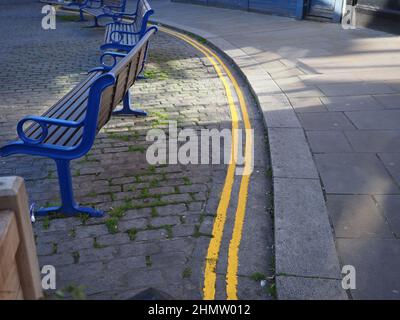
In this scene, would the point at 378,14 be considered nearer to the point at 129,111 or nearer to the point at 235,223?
the point at 129,111

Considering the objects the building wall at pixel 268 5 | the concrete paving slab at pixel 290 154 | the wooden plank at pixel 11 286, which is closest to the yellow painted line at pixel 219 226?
the concrete paving slab at pixel 290 154

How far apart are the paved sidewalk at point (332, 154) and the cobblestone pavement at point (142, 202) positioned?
230mm

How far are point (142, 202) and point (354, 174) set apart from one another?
2.05 meters

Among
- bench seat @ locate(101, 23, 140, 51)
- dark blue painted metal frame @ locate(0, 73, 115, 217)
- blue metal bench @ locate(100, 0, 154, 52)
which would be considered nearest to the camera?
dark blue painted metal frame @ locate(0, 73, 115, 217)

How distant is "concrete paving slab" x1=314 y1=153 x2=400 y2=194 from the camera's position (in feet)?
13.3

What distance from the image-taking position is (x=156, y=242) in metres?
3.51

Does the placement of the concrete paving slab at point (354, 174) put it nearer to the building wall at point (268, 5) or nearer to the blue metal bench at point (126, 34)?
the blue metal bench at point (126, 34)

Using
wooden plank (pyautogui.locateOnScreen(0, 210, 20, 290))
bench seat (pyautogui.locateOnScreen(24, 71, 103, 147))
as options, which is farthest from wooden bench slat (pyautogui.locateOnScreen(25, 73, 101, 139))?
wooden plank (pyautogui.locateOnScreen(0, 210, 20, 290))

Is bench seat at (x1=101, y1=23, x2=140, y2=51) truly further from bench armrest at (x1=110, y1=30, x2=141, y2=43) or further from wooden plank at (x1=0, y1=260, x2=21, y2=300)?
wooden plank at (x1=0, y1=260, x2=21, y2=300)

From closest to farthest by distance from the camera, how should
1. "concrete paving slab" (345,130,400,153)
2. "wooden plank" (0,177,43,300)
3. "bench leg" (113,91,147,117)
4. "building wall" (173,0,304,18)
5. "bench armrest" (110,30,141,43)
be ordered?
"wooden plank" (0,177,43,300) → "concrete paving slab" (345,130,400,153) → "bench leg" (113,91,147,117) → "bench armrest" (110,30,141,43) → "building wall" (173,0,304,18)

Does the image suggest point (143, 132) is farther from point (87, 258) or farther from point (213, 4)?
point (213, 4)

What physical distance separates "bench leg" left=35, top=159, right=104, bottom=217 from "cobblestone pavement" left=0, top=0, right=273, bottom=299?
81mm

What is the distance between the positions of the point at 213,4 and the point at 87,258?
16.4 metres

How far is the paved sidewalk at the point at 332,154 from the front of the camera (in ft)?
10.1
